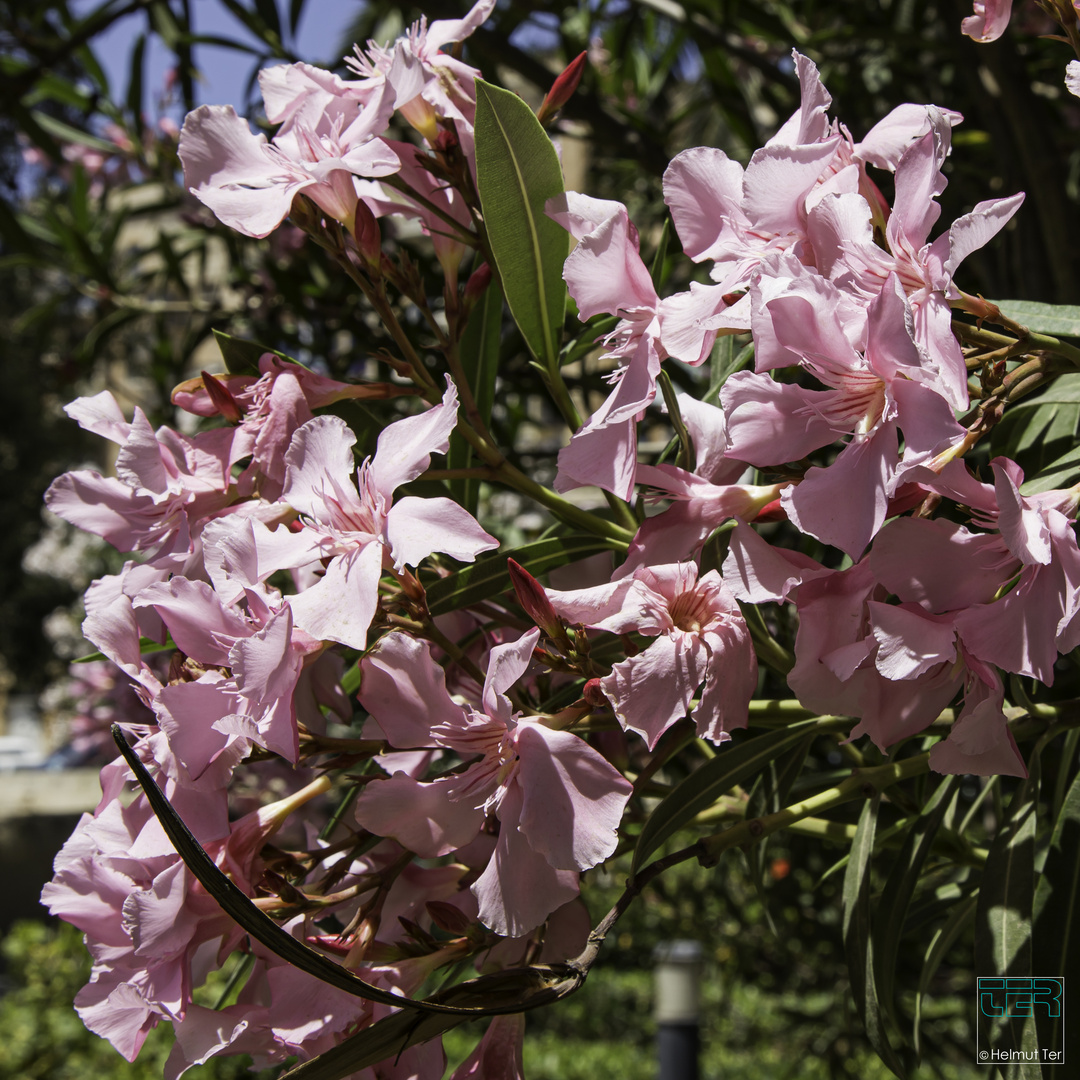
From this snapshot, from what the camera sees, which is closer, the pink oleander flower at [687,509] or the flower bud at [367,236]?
the pink oleander flower at [687,509]

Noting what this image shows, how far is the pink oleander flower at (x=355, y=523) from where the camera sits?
579mm

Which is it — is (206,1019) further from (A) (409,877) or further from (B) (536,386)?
(B) (536,386)

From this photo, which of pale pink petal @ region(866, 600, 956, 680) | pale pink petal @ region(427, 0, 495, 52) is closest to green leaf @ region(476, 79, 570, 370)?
pale pink petal @ region(427, 0, 495, 52)

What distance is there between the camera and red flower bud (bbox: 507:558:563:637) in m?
0.60

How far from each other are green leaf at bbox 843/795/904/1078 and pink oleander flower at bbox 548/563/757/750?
0.87ft

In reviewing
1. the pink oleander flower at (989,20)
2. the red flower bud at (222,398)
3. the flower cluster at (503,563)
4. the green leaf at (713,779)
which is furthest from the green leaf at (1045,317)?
the red flower bud at (222,398)

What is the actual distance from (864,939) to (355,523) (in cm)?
46

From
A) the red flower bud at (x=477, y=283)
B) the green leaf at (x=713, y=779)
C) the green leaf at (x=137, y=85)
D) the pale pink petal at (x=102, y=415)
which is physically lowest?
the green leaf at (x=713, y=779)

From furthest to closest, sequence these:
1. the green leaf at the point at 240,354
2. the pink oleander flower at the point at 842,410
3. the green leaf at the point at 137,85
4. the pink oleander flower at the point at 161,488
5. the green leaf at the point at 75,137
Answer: the green leaf at the point at 75,137 → the green leaf at the point at 137,85 → the green leaf at the point at 240,354 → the pink oleander flower at the point at 161,488 → the pink oleander flower at the point at 842,410

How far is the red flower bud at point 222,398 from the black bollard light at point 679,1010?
2.95m

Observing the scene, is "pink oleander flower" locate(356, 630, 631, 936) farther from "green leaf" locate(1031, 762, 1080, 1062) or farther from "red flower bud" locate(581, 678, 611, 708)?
"green leaf" locate(1031, 762, 1080, 1062)

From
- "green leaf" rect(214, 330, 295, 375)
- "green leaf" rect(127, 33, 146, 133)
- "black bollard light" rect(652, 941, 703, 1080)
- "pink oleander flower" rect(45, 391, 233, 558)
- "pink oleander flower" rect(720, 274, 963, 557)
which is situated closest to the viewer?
"pink oleander flower" rect(720, 274, 963, 557)

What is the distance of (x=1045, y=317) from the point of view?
0.65 meters

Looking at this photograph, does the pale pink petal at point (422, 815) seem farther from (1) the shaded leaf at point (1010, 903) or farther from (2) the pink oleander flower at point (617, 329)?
(1) the shaded leaf at point (1010, 903)
